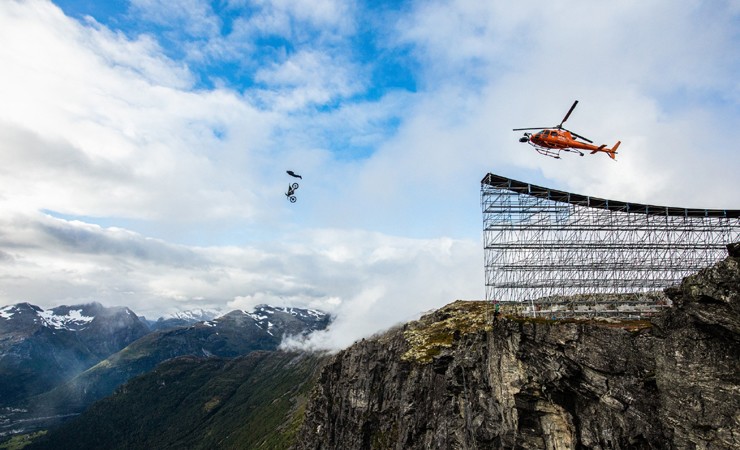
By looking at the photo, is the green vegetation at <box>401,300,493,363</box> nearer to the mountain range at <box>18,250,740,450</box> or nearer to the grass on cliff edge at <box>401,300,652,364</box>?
the grass on cliff edge at <box>401,300,652,364</box>

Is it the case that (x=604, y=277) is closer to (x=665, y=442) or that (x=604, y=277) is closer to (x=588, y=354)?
(x=588, y=354)

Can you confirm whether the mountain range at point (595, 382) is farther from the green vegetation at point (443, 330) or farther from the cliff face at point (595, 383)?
the green vegetation at point (443, 330)

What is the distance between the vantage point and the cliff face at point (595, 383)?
30.2 m

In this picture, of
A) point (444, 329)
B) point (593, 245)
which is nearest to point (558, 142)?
point (593, 245)

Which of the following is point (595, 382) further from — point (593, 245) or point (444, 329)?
point (444, 329)

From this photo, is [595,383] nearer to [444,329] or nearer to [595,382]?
[595,382]

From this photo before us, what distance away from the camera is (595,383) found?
4175cm

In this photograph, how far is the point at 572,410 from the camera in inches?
1785

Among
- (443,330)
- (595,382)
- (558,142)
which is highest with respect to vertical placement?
(558,142)

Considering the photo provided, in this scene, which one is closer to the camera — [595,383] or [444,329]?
[595,383]

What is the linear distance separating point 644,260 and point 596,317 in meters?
18.4

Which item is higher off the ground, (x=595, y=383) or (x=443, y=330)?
(x=443, y=330)

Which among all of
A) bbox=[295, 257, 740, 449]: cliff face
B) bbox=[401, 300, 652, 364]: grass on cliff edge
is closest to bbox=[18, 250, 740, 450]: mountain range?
bbox=[295, 257, 740, 449]: cliff face

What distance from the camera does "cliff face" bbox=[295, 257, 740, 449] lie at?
30188mm
